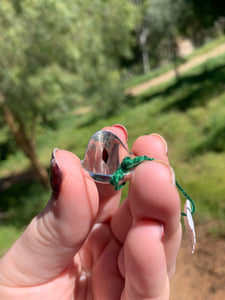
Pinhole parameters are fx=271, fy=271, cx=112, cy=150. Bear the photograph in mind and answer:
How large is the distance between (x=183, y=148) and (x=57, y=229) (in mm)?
6187

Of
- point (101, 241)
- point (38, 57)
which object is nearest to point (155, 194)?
point (101, 241)

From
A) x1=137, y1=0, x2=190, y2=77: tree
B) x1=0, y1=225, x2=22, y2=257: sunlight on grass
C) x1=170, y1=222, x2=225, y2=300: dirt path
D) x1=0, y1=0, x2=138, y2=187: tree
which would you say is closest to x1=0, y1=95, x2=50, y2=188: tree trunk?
x1=0, y1=0, x2=138, y2=187: tree

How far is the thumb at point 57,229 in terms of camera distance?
1.26 m

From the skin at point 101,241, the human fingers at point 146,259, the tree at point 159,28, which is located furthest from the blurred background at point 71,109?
the tree at point 159,28

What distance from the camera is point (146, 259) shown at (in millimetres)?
1121

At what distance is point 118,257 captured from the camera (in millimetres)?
1562

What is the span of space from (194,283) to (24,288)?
279 centimetres

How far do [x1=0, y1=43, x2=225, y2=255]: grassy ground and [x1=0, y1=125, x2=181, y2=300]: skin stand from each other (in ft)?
10.1

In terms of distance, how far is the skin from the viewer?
1.12 meters

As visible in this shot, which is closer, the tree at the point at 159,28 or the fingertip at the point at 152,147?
the fingertip at the point at 152,147

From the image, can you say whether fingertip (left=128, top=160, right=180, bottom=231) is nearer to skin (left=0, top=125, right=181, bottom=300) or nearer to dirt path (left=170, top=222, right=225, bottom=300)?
skin (left=0, top=125, right=181, bottom=300)

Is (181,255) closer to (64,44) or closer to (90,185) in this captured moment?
(90,185)

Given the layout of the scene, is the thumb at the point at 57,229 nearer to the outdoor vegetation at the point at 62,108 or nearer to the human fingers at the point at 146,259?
the human fingers at the point at 146,259

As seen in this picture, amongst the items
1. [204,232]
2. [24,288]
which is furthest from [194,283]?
[24,288]
